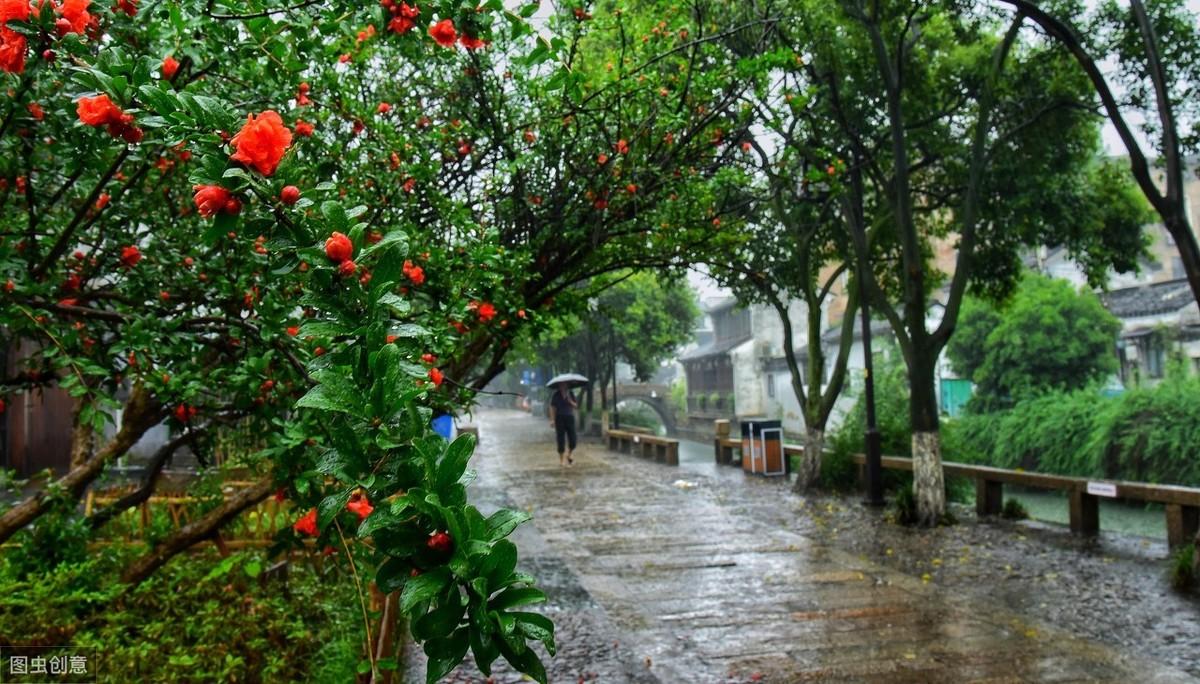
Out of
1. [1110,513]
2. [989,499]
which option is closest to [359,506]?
[989,499]

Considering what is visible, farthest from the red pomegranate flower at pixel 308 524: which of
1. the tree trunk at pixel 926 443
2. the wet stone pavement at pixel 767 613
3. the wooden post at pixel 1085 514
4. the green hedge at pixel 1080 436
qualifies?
the green hedge at pixel 1080 436

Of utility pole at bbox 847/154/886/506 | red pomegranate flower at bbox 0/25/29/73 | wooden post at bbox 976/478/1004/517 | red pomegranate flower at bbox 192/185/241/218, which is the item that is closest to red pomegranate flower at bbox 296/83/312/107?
red pomegranate flower at bbox 0/25/29/73

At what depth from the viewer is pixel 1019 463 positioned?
18312 mm

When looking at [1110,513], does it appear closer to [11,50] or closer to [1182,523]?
[1182,523]

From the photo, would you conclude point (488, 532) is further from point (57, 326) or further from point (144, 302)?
point (144, 302)

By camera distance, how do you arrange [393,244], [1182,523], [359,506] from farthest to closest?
[1182,523] < [359,506] < [393,244]

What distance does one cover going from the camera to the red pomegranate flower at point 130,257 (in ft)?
12.4

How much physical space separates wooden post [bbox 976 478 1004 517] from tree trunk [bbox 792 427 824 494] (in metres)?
2.87

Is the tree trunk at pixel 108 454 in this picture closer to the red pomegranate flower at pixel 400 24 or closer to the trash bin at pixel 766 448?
the red pomegranate flower at pixel 400 24

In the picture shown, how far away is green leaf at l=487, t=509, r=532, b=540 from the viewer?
4.43 ft

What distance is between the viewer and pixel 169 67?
2.57m

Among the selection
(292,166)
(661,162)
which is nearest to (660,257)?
(661,162)

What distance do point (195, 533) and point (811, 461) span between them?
1036 centimetres

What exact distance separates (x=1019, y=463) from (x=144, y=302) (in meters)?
18.5
